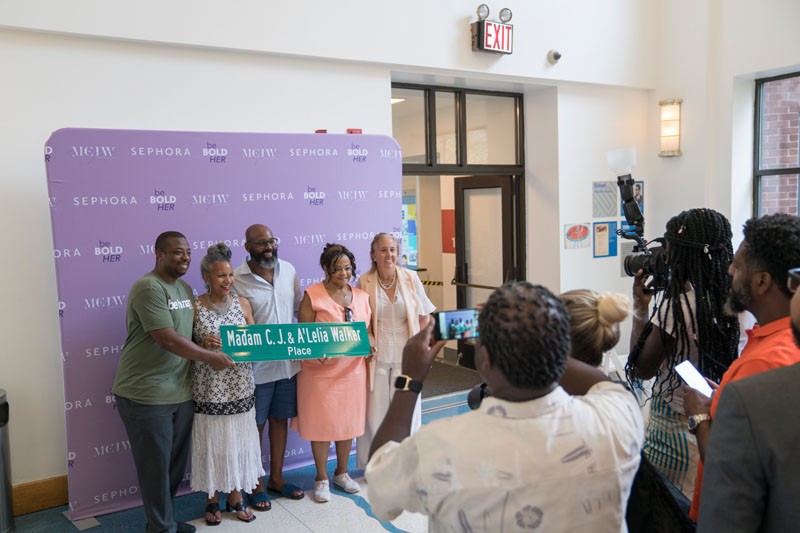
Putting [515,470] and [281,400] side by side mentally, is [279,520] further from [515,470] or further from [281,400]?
[515,470]

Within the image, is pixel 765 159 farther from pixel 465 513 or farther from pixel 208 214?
pixel 465 513

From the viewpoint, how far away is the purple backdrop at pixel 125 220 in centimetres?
367

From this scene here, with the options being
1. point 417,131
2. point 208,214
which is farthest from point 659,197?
point 208,214

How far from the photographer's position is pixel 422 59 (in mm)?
5293

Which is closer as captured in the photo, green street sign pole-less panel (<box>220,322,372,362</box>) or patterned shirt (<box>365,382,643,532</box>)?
patterned shirt (<box>365,382,643,532</box>)

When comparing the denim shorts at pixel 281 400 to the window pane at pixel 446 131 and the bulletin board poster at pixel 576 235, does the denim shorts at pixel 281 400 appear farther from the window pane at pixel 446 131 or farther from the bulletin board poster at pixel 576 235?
the bulletin board poster at pixel 576 235

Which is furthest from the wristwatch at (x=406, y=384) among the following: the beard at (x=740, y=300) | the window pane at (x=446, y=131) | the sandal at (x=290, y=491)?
the window pane at (x=446, y=131)

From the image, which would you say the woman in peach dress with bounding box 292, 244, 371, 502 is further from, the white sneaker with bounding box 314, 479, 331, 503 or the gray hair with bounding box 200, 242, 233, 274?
the gray hair with bounding box 200, 242, 233, 274

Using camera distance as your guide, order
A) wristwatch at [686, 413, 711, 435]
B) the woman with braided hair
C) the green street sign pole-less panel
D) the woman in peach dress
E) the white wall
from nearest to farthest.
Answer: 1. wristwatch at [686, 413, 711, 435]
2. the woman with braided hair
3. the green street sign pole-less panel
4. the woman in peach dress
5. the white wall

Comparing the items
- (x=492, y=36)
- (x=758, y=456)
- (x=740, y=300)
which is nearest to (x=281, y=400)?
(x=740, y=300)

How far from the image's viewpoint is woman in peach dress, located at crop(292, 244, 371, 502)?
3930 mm

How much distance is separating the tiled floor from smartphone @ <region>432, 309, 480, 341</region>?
83.7 inches

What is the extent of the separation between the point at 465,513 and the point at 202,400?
101 inches

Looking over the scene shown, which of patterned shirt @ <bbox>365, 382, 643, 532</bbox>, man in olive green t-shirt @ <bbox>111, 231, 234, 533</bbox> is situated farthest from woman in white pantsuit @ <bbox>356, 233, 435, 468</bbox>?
patterned shirt @ <bbox>365, 382, 643, 532</bbox>
